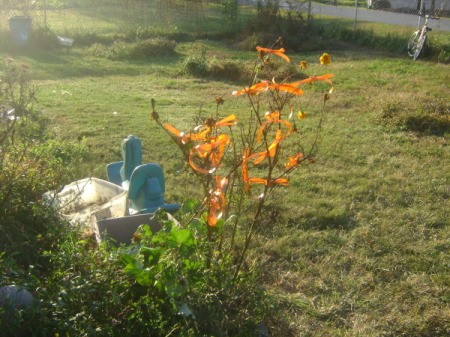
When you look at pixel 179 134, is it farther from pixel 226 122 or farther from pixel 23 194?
pixel 23 194

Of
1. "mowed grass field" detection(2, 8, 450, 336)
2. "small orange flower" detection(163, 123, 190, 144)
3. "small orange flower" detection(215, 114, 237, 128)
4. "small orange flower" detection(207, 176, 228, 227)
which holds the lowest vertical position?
"mowed grass field" detection(2, 8, 450, 336)

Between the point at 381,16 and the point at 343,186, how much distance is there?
16905mm

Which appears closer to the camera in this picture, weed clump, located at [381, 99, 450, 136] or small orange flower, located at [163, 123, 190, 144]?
small orange flower, located at [163, 123, 190, 144]

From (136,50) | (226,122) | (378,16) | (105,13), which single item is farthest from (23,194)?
(378,16)

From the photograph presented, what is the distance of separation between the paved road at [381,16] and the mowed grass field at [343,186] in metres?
8.96

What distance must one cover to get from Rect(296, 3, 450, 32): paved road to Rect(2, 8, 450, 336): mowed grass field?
353 inches

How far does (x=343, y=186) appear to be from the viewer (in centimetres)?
489

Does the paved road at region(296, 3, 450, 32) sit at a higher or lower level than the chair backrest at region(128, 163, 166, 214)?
higher

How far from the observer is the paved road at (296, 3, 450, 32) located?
18.2 metres

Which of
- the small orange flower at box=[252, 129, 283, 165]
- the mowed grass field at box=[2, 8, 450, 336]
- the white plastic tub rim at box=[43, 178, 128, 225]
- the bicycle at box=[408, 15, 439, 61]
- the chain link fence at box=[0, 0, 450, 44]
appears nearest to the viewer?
the small orange flower at box=[252, 129, 283, 165]

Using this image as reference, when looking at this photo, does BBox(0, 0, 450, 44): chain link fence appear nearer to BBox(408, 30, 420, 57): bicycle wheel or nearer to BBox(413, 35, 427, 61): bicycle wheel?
BBox(408, 30, 420, 57): bicycle wheel

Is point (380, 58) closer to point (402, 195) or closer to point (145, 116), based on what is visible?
point (145, 116)

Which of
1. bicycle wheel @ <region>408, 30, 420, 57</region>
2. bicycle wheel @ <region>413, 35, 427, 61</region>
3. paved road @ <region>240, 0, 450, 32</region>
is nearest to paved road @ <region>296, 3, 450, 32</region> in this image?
paved road @ <region>240, 0, 450, 32</region>

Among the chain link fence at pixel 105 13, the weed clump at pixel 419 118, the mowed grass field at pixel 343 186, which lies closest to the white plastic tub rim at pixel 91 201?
the mowed grass field at pixel 343 186
